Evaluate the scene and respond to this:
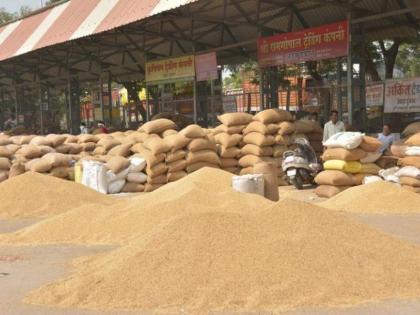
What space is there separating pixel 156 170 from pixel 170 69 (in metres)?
7.10

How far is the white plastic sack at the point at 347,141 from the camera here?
1034 centimetres

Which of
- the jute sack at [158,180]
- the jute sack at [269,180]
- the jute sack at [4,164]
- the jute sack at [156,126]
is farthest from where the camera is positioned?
the jute sack at [156,126]

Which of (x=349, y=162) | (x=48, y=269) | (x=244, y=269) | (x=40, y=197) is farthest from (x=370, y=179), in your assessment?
(x=48, y=269)

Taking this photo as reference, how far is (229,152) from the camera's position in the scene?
12992mm

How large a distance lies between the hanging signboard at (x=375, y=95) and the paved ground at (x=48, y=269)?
5.04 meters

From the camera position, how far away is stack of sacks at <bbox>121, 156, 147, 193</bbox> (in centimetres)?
1247

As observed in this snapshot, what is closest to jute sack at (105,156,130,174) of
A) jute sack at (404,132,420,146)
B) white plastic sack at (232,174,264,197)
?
white plastic sack at (232,174,264,197)

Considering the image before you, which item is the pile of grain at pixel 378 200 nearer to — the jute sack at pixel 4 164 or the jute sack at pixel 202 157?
the jute sack at pixel 202 157

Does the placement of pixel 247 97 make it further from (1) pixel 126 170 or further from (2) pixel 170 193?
(2) pixel 170 193

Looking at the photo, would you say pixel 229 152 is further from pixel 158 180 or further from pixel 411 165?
pixel 411 165

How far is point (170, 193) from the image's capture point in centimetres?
891

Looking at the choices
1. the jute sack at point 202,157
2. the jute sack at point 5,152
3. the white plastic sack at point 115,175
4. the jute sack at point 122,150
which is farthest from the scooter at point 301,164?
the jute sack at point 5,152

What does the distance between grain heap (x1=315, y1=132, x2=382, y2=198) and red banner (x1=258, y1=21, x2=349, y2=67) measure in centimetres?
323

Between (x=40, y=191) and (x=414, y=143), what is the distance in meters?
6.24
